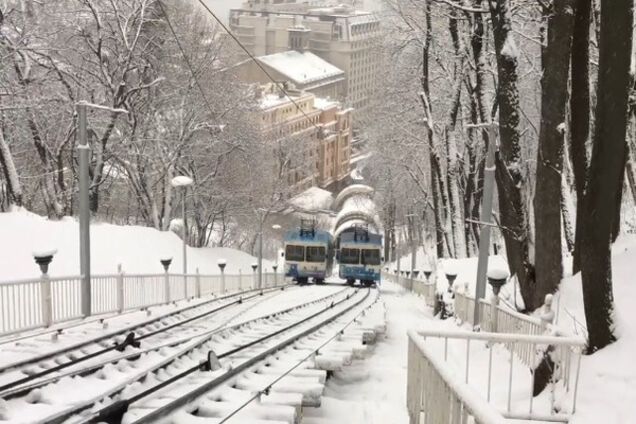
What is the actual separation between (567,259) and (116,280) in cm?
1220

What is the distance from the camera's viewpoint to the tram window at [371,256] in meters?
40.0

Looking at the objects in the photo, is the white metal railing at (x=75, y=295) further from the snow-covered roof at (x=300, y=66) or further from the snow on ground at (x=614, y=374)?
the snow-covered roof at (x=300, y=66)

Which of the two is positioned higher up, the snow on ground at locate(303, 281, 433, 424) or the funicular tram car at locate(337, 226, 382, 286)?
the snow on ground at locate(303, 281, 433, 424)

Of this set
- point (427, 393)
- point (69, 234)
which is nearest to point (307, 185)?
point (69, 234)

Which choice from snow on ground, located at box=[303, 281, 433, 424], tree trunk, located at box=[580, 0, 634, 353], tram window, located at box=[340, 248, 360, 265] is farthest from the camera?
tram window, located at box=[340, 248, 360, 265]

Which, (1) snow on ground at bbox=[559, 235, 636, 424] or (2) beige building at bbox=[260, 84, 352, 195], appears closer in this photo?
(1) snow on ground at bbox=[559, 235, 636, 424]

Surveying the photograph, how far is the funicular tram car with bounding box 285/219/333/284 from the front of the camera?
129ft

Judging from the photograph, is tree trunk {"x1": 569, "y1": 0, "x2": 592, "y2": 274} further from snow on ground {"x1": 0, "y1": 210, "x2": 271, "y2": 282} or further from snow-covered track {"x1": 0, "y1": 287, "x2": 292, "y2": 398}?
snow on ground {"x1": 0, "y1": 210, "x2": 271, "y2": 282}

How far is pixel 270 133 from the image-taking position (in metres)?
58.1

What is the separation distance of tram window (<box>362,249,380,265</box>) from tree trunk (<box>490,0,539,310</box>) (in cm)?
2760

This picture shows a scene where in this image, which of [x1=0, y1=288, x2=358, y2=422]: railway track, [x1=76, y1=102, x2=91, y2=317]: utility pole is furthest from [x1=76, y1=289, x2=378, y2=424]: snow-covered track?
[x1=76, y1=102, x2=91, y2=317]: utility pole

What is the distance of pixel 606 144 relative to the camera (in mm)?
8094

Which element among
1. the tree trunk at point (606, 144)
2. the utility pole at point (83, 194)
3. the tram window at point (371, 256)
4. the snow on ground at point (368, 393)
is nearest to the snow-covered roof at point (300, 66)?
the tram window at point (371, 256)

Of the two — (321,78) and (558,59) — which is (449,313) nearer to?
(558,59)
